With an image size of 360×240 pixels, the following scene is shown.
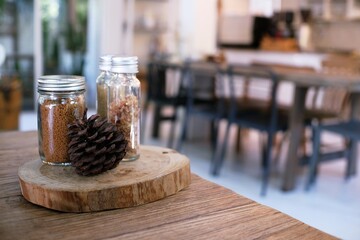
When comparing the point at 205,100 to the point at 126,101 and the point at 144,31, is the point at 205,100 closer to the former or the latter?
the point at 144,31

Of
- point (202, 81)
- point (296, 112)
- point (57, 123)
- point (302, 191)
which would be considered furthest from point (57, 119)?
point (202, 81)

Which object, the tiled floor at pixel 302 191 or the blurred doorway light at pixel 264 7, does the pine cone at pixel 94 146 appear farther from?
the blurred doorway light at pixel 264 7

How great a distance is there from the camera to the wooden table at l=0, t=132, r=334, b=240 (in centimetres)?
65

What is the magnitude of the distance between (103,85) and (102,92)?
15mm

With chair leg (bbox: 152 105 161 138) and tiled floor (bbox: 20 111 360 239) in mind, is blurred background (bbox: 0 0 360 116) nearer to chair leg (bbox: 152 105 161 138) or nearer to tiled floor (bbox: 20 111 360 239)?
chair leg (bbox: 152 105 161 138)

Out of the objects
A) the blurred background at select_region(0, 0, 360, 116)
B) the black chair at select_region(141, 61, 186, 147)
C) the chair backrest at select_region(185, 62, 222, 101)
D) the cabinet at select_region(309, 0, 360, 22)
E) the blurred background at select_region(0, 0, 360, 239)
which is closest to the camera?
the chair backrest at select_region(185, 62, 222, 101)

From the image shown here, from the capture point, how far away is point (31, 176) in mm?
791

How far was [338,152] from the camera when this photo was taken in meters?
3.20

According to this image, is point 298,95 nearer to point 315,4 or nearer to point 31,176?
point 31,176

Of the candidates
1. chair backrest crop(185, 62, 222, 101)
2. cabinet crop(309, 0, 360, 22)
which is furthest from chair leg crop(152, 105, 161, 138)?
cabinet crop(309, 0, 360, 22)

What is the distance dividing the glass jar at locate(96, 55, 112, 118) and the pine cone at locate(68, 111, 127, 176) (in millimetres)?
110

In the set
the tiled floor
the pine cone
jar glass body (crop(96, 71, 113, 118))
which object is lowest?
the tiled floor

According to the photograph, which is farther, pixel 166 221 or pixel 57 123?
pixel 57 123

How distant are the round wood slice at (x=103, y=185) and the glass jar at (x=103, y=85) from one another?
13cm
